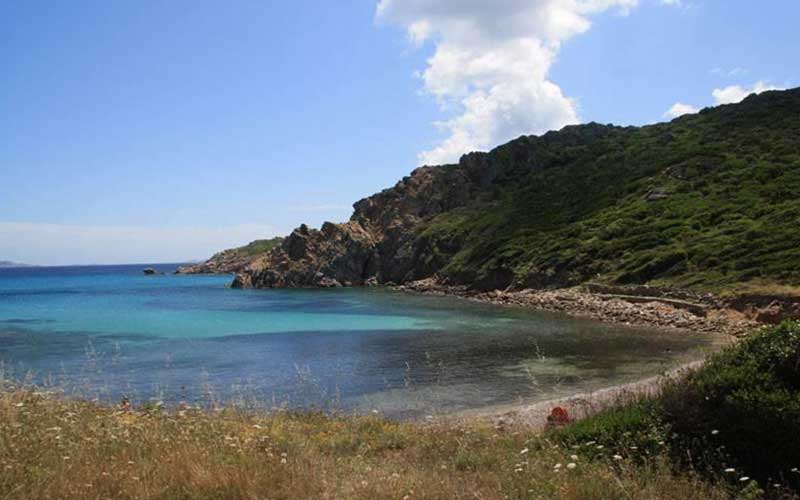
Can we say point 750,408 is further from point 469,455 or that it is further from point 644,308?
point 644,308

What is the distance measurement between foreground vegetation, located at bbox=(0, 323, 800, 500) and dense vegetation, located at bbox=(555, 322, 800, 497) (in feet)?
0.05

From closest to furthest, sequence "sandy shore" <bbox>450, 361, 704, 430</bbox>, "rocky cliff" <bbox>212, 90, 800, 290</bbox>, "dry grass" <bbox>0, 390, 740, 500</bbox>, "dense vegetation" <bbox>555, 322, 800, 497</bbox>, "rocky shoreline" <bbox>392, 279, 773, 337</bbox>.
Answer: "dry grass" <bbox>0, 390, 740, 500</bbox> → "dense vegetation" <bbox>555, 322, 800, 497</bbox> → "sandy shore" <bbox>450, 361, 704, 430</bbox> → "rocky shoreline" <bbox>392, 279, 773, 337</bbox> → "rocky cliff" <bbox>212, 90, 800, 290</bbox>

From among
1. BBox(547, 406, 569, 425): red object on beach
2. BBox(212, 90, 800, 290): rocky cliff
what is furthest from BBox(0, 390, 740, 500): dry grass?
BBox(212, 90, 800, 290): rocky cliff

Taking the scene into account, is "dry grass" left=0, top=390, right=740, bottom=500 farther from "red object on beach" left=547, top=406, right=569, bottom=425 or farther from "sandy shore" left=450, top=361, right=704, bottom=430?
"sandy shore" left=450, top=361, right=704, bottom=430

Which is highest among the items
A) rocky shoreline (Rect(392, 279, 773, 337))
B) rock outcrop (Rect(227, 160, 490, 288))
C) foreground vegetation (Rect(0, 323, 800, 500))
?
rock outcrop (Rect(227, 160, 490, 288))

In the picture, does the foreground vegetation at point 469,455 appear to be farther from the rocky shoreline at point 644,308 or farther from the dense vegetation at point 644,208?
the dense vegetation at point 644,208

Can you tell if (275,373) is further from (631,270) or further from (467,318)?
(631,270)

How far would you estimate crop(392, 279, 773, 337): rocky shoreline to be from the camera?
33969 mm

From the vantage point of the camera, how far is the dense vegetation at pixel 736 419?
6.28 metres

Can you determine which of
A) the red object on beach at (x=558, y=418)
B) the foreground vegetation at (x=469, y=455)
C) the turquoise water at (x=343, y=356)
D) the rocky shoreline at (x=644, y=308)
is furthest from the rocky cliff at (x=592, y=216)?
the foreground vegetation at (x=469, y=455)

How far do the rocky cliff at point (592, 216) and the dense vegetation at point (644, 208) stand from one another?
0.20 metres

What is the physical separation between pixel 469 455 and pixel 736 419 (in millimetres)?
3061

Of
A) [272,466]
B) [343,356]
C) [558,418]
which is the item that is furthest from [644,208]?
[272,466]

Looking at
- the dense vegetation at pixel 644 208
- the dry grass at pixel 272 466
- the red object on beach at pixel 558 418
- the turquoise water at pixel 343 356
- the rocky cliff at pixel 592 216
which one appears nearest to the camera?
the dry grass at pixel 272 466
